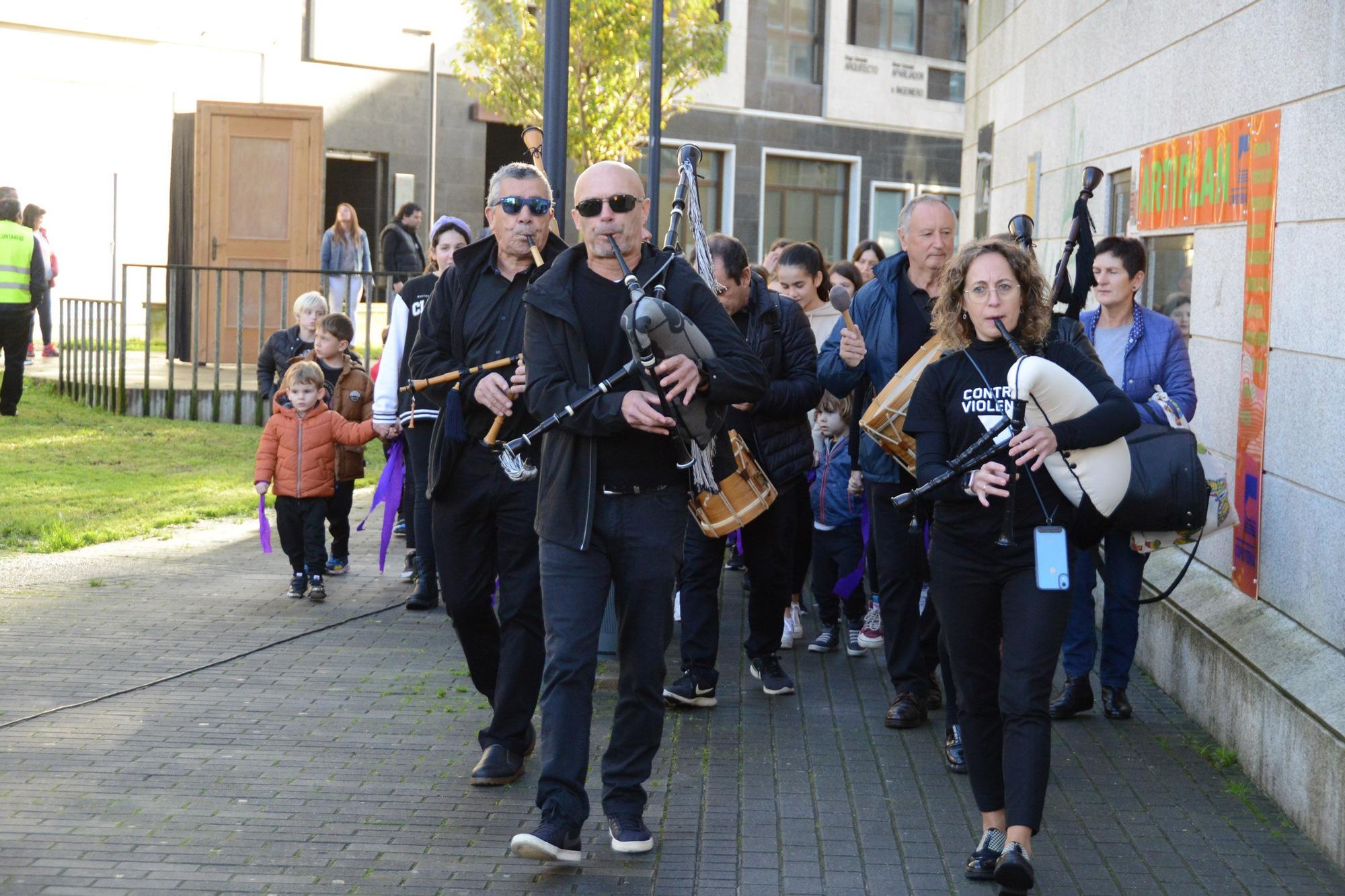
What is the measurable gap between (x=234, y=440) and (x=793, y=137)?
2210 centimetres

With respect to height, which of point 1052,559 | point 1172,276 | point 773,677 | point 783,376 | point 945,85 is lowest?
point 773,677

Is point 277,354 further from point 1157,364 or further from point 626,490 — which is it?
point 626,490

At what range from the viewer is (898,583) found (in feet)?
21.9

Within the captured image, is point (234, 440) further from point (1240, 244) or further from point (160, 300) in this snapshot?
point (1240, 244)

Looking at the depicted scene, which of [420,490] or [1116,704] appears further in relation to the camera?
[420,490]

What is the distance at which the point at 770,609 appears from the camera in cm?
727

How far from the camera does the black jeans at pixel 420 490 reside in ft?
24.6

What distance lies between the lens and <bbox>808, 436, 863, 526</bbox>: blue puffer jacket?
8273 millimetres

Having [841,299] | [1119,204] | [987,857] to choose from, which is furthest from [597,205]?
[1119,204]

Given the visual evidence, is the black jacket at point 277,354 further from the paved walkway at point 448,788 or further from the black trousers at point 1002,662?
the black trousers at point 1002,662

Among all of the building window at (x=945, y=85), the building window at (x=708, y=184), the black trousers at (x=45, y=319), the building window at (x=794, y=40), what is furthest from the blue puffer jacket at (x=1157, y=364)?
the building window at (x=945, y=85)

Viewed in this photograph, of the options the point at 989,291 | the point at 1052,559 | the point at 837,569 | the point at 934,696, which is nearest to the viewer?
the point at 1052,559

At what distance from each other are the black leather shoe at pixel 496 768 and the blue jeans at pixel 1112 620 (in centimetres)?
247

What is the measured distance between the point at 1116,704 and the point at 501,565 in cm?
278
